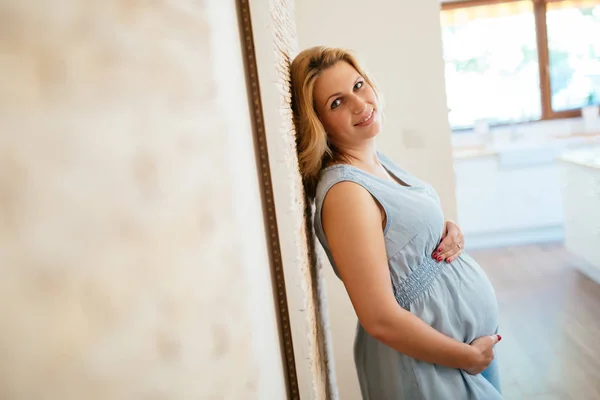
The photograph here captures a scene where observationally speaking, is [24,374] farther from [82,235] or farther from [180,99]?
[180,99]

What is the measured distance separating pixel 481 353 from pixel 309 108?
659mm

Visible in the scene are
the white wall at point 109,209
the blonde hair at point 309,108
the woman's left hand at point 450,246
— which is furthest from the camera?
the woman's left hand at point 450,246

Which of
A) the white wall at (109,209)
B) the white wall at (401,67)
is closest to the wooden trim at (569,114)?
the white wall at (401,67)

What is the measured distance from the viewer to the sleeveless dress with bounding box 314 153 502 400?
106 centimetres

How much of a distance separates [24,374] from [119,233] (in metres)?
0.08

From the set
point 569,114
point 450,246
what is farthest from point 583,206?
point 450,246

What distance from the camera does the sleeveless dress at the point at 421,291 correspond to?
1060mm

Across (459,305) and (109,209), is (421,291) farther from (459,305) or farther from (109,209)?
(109,209)

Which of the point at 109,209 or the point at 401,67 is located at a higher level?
the point at 401,67

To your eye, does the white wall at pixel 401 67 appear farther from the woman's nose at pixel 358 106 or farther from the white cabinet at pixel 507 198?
the white cabinet at pixel 507 198

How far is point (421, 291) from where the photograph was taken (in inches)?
44.4

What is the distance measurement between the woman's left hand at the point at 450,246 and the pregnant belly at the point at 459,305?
0.9 inches

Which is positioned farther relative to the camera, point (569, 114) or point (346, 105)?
point (569, 114)

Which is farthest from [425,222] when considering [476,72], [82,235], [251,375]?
[476,72]
